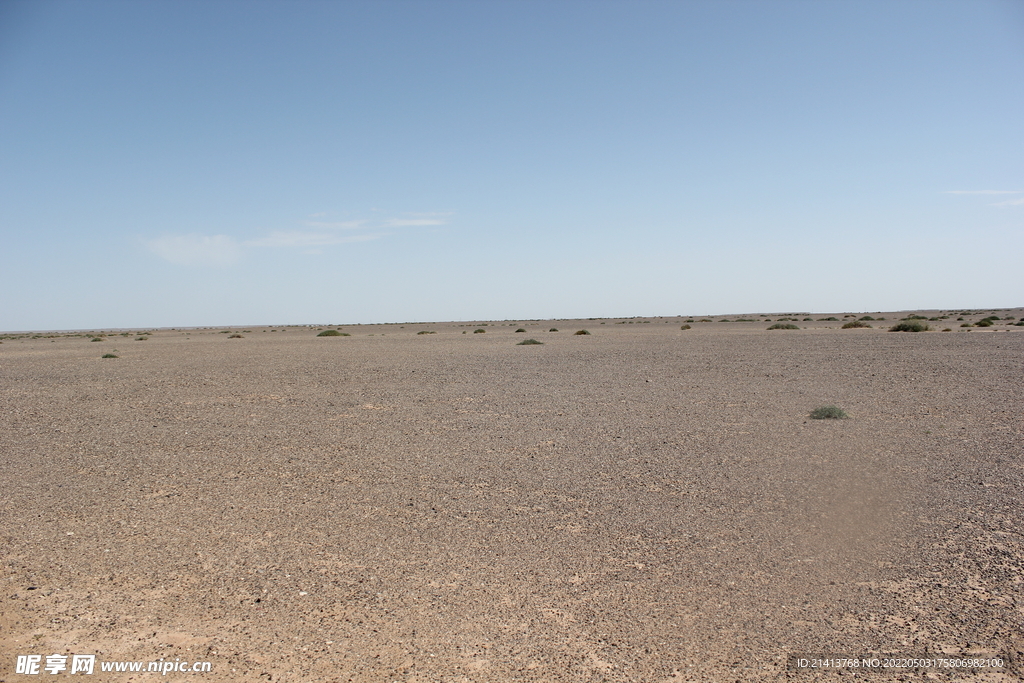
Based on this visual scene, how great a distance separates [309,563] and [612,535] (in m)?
2.69

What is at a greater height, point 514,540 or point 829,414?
point 829,414

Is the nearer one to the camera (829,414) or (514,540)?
(514,540)

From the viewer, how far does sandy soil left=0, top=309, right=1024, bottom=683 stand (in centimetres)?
427

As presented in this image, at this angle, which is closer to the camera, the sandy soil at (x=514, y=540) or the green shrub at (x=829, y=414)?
the sandy soil at (x=514, y=540)

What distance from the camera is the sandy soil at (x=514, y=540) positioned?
14.0 feet

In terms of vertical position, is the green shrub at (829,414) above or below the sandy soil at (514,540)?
above

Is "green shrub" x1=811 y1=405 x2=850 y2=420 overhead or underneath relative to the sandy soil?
overhead

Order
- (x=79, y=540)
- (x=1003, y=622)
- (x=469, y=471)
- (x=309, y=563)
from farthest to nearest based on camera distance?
(x=469, y=471), (x=79, y=540), (x=309, y=563), (x=1003, y=622)

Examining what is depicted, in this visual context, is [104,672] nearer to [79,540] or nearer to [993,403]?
[79,540]

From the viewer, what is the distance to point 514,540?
6.06m

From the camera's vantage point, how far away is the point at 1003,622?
448 cm

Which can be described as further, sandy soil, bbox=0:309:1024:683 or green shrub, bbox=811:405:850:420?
green shrub, bbox=811:405:850:420

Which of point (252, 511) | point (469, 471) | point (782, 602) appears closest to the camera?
point (782, 602)

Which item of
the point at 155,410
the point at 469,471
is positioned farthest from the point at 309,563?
the point at 155,410
